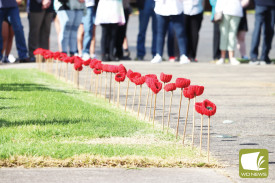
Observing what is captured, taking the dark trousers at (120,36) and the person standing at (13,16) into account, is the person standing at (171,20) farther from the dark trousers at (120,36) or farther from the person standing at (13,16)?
the person standing at (13,16)

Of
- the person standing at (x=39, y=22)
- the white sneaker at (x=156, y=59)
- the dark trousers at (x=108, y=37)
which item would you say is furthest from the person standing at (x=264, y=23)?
the person standing at (x=39, y=22)

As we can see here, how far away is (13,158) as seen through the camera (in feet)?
16.3

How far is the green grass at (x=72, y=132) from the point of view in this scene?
5.25 m

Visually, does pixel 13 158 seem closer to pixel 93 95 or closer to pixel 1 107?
pixel 1 107

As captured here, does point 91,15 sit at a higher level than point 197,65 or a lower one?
higher

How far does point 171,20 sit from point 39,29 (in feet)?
9.24

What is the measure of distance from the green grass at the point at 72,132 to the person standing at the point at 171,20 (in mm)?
5803

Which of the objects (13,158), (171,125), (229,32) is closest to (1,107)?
(171,125)

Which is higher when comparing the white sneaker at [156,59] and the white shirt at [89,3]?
the white shirt at [89,3]

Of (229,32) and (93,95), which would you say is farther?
(229,32)

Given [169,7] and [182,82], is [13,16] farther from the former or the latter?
[182,82]

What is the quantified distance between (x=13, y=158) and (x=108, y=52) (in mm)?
10039

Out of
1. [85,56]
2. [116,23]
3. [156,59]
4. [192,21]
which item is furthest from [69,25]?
[192,21]

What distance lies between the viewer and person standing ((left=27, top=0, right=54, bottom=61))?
48.9ft
